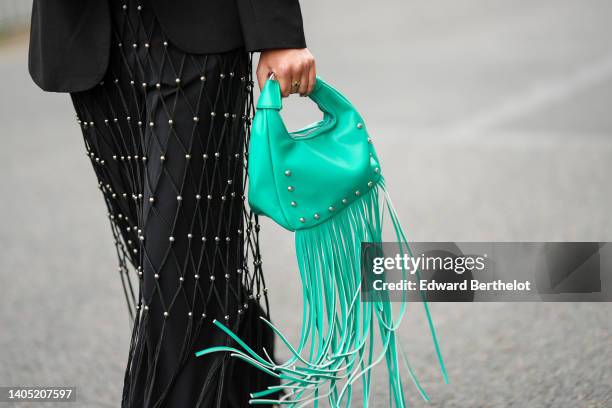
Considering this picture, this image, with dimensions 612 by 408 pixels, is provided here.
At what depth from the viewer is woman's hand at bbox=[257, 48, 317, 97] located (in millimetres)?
2020

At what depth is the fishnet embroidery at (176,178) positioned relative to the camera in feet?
6.72

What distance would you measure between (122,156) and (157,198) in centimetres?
20

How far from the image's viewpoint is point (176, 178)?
6.77ft

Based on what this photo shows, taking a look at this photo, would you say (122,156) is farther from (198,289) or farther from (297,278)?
(297,278)

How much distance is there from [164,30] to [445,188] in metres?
3.47

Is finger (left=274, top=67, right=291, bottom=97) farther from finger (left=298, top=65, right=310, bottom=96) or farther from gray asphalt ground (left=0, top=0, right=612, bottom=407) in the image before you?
gray asphalt ground (left=0, top=0, right=612, bottom=407)

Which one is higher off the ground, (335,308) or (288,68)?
(288,68)

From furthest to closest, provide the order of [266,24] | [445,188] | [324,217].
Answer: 1. [445,188]
2. [324,217]
3. [266,24]

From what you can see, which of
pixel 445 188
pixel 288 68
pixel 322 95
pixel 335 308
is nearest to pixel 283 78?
pixel 288 68

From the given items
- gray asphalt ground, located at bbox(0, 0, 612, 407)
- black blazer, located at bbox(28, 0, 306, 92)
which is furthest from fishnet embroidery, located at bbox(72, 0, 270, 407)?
gray asphalt ground, located at bbox(0, 0, 612, 407)

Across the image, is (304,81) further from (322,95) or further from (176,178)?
(176,178)

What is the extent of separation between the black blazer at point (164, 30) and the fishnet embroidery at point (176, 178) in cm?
3

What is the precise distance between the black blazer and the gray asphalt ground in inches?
51.1

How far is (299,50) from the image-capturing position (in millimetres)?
2029
